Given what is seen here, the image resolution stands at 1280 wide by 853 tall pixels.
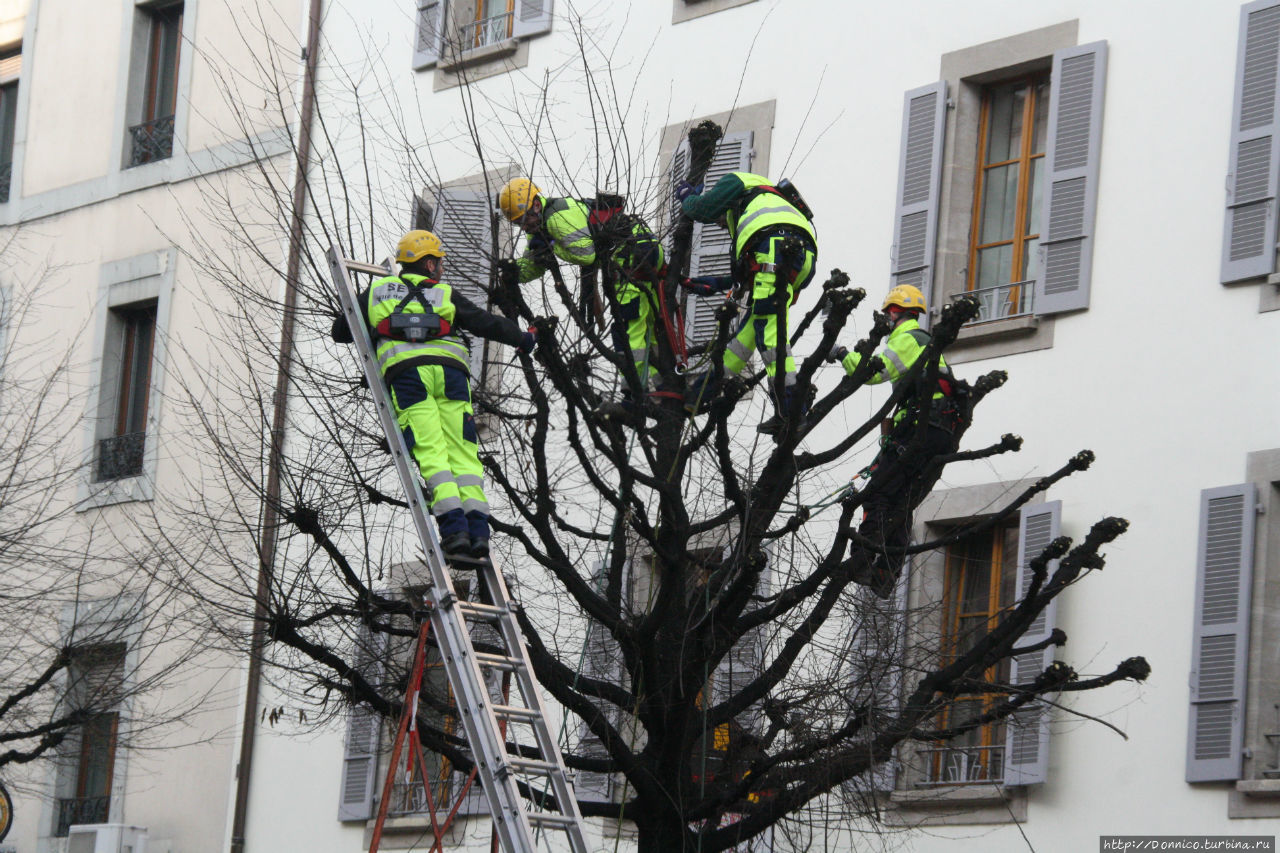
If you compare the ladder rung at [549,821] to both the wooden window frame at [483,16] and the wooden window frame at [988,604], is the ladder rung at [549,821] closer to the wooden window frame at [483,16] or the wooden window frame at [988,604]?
the wooden window frame at [988,604]

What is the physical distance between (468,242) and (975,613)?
392 cm

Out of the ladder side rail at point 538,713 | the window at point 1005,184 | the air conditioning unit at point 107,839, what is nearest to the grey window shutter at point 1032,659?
the window at point 1005,184

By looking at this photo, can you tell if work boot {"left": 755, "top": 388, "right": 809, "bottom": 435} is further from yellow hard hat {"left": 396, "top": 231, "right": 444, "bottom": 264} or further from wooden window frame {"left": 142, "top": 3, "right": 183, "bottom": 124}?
wooden window frame {"left": 142, "top": 3, "right": 183, "bottom": 124}

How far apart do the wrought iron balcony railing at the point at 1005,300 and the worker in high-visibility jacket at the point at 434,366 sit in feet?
12.9

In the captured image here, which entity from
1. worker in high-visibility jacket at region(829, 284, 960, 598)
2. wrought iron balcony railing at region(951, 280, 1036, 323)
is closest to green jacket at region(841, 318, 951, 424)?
worker in high-visibility jacket at region(829, 284, 960, 598)

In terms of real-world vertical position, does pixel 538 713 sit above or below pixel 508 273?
below

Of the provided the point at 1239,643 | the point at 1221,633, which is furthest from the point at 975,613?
the point at 1239,643

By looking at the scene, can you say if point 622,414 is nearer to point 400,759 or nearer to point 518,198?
point 518,198

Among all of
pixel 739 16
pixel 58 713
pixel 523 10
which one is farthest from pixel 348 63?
pixel 58 713

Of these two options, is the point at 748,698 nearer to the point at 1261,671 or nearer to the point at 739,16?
the point at 1261,671

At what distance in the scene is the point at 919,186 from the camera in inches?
597

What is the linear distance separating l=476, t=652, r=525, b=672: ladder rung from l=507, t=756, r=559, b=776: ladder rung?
0.54 meters

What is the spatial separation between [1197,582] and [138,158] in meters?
11.7

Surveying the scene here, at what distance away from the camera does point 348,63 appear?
19.5 m
